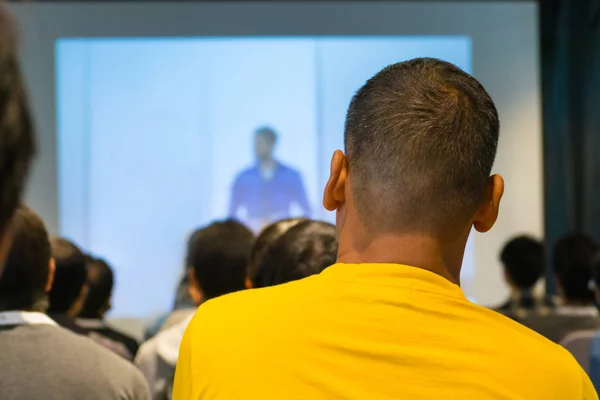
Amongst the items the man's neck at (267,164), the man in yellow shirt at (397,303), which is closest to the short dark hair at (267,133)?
the man's neck at (267,164)

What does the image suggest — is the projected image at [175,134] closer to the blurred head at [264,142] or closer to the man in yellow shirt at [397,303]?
the blurred head at [264,142]

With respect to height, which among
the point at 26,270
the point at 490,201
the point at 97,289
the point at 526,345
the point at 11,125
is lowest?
the point at 97,289

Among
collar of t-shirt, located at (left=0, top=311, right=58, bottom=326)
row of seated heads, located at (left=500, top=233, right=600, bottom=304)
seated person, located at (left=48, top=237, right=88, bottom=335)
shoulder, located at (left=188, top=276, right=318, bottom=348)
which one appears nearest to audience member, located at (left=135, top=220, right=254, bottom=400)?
seated person, located at (left=48, top=237, right=88, bottom=335)

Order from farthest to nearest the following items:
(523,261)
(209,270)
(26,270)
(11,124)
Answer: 1. (523,261)
2. (209,270)
3. (26,270)
4. (11,124)

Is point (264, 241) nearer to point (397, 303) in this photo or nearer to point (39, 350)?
point (39, 350)

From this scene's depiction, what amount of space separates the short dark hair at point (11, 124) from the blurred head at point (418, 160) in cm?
Result: 53

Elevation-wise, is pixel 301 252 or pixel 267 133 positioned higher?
pixel 301 252

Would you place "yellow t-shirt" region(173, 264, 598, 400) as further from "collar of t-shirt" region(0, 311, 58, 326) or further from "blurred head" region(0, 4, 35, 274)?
→ "collar of t-shirt" region(0, 311, 58, 326)

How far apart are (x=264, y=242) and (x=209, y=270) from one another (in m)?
0.56

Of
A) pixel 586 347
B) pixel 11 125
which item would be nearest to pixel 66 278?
pixel 586 347

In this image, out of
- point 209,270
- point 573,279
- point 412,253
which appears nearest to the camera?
point 412,253

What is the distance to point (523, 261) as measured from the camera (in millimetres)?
3395

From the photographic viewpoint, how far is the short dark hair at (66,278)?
2170 millimetres

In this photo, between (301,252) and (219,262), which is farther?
(219,262)
